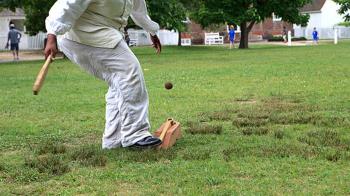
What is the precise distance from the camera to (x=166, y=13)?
31.5m

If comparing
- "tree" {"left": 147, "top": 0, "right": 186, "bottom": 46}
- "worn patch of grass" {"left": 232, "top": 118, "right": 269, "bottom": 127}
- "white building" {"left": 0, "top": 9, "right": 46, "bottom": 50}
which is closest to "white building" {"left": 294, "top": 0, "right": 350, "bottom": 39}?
"white building" {"left": 0, "top": 9, "right": 46, "bottom": 50}

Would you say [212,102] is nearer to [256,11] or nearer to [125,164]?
[125,164]

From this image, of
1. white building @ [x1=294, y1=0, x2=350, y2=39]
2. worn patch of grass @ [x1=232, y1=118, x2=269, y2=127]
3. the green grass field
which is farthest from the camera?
white building @ [x1=294, y1=0, x2=350, y2=39]

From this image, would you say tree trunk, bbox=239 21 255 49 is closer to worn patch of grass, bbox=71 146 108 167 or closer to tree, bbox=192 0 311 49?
tree, bbox=192 0 311 49

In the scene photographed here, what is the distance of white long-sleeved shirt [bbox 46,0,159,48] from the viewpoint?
5.03 metres

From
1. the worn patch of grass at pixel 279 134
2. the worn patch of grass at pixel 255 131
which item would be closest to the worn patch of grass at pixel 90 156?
the worn patch of grass at pixel 255 131

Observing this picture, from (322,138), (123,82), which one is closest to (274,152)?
(322,138)

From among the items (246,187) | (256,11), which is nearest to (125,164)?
(246,187)

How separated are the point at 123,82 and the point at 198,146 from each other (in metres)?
0.94

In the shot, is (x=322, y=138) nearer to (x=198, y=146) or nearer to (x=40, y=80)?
(x=198, y=146)

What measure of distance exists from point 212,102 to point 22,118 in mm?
2812

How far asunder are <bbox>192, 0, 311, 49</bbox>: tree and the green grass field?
91.3 ft

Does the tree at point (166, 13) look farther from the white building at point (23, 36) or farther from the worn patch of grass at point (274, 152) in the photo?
the worn patch of grass at point (274, 152)

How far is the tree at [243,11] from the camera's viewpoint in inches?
1494
